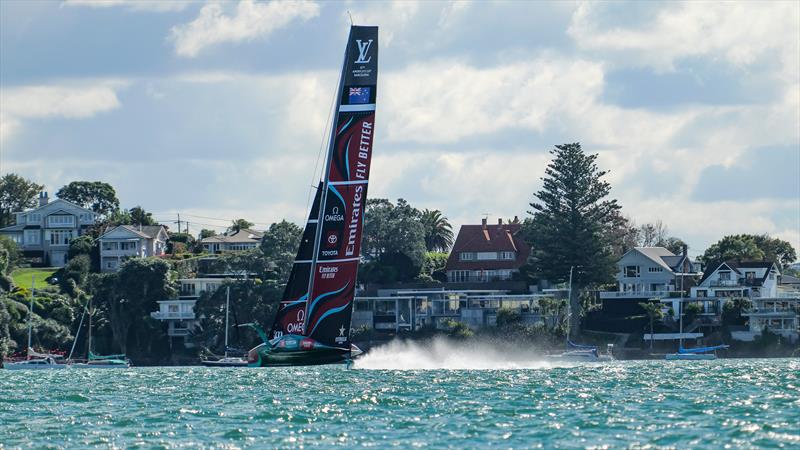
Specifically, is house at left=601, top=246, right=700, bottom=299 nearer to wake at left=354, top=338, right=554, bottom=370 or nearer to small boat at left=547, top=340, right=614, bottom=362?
wake at left=354, top=338, right=554, bottom=370

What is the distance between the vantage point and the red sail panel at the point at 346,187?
54.6 m

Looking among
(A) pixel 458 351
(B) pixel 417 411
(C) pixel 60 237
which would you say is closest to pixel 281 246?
(A) pixel 458 351

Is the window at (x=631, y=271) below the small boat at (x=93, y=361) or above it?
above

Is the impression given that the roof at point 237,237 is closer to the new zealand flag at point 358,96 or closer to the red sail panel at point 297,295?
the red sail panel at point 297,295

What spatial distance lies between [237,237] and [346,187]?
3608 inches

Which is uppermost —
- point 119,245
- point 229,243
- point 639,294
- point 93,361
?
point 229,243

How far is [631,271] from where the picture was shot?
120 metres

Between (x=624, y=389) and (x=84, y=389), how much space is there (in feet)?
70.3

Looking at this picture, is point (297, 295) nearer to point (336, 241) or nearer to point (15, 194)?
point (336, 241)

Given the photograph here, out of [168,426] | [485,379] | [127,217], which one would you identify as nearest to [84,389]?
[485,379]

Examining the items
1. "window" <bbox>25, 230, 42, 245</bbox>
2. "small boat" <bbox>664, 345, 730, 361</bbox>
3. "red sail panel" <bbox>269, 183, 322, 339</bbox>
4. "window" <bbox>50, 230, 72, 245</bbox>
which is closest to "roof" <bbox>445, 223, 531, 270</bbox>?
"small boat" <bbox>664, 345, 730, 361</bbox>

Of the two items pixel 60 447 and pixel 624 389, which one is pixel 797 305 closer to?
pixel 624 389

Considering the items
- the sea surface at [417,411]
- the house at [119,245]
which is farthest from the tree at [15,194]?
the sea surface at [417,411]

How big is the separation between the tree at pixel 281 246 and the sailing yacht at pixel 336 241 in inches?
2176
